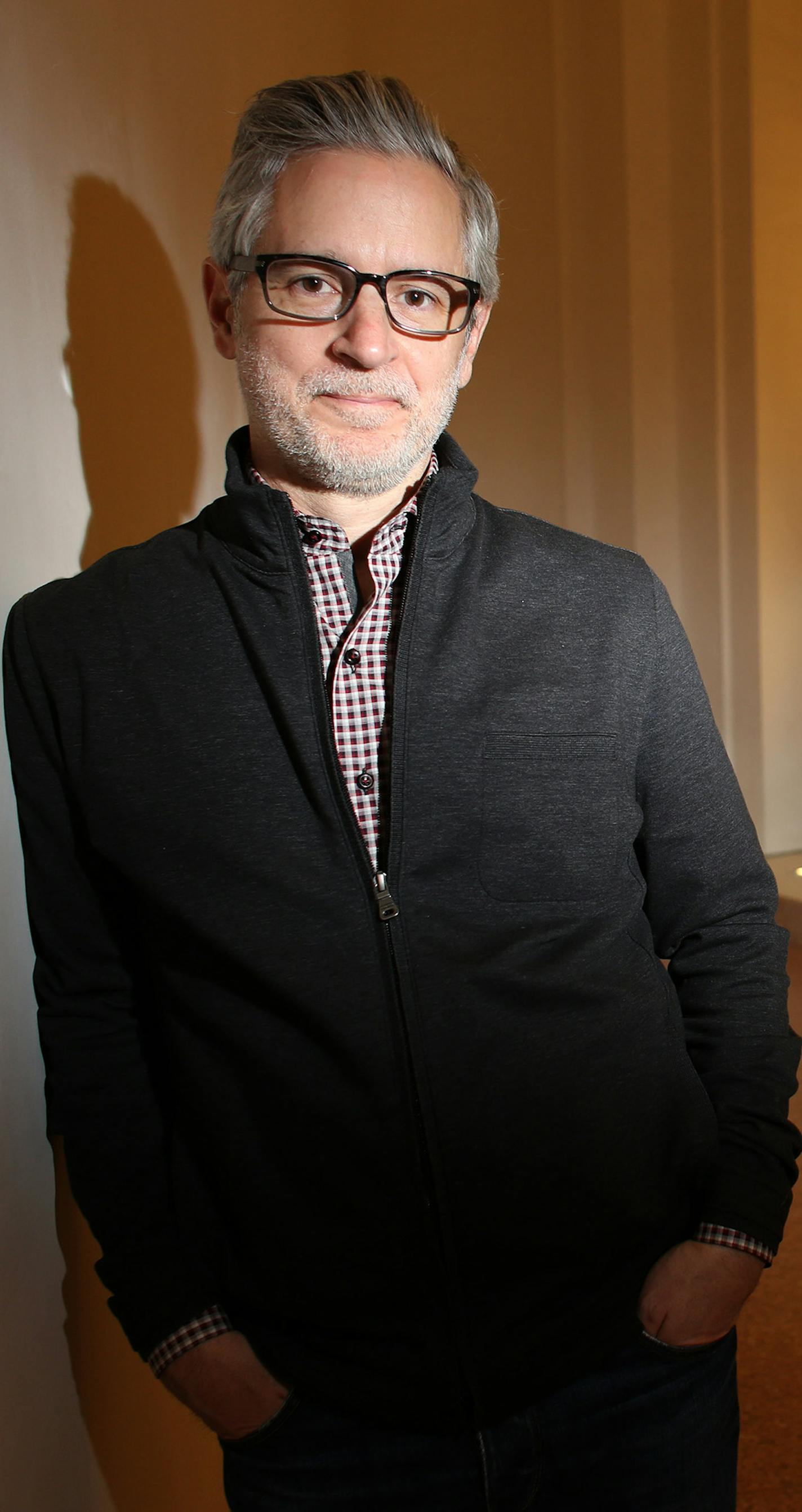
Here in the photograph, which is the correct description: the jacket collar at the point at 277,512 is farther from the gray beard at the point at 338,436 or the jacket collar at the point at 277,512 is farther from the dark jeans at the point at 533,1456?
the dark jeans at the point at 533,1456

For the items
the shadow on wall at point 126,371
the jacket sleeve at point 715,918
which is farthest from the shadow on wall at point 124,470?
the jacket sleeve at point 715,918

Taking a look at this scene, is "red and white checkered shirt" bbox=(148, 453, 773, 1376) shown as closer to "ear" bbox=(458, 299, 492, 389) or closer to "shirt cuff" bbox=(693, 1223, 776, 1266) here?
"shirt cuff" bbox=(693, 1223, 776, 1266)

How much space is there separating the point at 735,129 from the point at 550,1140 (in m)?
2.35

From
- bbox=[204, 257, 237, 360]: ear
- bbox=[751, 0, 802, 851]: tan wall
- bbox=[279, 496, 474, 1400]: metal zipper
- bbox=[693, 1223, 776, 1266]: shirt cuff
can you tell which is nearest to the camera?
bbox=[279, 496, 474, 1400]: metal zipper

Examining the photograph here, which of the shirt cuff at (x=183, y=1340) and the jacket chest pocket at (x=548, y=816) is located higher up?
the jacket chest pocket at (x=548, y=816)

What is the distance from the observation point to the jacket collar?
39.0 inches

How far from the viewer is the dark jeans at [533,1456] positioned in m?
0.96

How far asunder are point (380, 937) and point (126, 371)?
2.59ft

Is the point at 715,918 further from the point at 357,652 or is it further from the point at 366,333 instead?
the point at 366,333

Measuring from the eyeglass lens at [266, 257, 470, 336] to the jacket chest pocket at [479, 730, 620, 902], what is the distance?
0.42 m

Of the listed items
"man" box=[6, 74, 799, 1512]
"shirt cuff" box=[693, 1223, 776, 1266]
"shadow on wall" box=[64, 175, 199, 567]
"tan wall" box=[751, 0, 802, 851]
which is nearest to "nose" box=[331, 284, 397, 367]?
"man" box=[6, 74, 799, 1512]

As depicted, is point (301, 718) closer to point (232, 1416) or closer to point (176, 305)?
point (232, 1416)

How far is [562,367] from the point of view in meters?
2.85

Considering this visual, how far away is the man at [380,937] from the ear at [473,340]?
0.20ft
